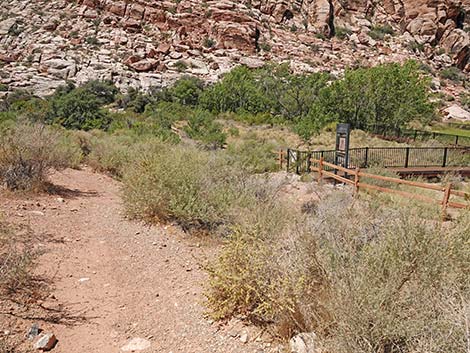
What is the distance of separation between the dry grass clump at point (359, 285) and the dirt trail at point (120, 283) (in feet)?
1.35

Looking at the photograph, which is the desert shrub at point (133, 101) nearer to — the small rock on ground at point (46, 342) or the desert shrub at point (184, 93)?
the desert shrub at point (184, 93)

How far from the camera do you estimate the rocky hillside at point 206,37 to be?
51500mm

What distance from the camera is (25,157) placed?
9.34 m

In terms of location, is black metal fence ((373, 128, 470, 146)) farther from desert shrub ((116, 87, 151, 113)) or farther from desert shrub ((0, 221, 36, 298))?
desert shrub ((0, 221, 36, 298))

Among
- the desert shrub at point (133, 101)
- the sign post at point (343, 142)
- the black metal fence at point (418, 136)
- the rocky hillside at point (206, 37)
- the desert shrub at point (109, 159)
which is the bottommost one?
the black metal fence at point (418, 136)

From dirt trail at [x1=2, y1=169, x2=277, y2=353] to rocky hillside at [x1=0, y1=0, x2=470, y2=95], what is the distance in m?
44.2

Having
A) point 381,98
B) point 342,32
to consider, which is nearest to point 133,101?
point 381,98

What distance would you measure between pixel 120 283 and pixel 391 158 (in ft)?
55.8

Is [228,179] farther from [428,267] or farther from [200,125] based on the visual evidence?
[200,125]

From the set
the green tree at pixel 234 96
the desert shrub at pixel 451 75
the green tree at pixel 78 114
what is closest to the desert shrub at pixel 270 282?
the green tree at pixel 78 114

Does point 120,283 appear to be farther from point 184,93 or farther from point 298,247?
point 184,93

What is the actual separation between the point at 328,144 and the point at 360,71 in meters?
10.0

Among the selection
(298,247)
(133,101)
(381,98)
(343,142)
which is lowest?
(133,101)

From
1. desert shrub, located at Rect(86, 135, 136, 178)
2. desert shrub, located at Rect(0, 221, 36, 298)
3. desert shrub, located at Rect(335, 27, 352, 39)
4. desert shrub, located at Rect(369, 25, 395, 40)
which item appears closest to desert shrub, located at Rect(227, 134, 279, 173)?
desert shrub, located at Rect(86, 135, 136, 178)
